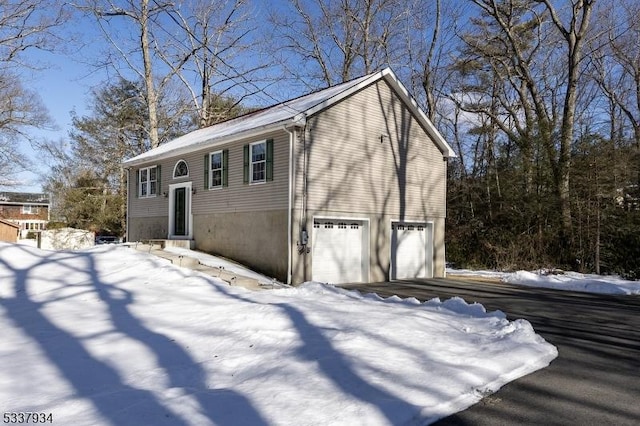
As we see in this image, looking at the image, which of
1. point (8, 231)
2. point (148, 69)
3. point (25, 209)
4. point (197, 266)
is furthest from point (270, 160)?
point (25, 209)

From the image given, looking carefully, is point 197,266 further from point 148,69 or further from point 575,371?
point 148,69

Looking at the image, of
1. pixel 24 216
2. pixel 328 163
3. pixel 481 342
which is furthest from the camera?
pixel 24 216

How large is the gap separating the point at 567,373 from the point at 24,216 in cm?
7442

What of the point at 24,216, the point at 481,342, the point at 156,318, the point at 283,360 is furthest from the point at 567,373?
the point at 24,216

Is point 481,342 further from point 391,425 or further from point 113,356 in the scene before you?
point 113,356

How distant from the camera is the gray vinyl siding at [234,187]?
508 inches

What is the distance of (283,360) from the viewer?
16.6ft

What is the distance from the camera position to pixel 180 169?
1716cm

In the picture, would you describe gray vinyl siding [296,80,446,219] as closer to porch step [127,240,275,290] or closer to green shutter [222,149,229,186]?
porch step [127,240,275,290]

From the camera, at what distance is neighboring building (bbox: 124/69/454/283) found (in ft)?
42.2

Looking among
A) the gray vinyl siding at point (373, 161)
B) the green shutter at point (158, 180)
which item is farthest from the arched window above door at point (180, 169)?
the gray vinyl siding at point (373, 161)

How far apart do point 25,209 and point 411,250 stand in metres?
71.9

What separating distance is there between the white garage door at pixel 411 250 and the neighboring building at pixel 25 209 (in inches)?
2192

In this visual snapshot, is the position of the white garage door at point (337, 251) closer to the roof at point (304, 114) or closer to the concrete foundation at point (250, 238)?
the concrete foundation at point (250, 238)
